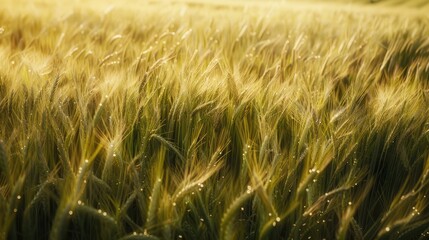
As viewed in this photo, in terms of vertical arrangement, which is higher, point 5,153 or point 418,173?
point 5,153

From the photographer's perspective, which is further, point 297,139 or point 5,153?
point 297,139

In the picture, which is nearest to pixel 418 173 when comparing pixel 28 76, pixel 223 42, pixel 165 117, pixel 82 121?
pixel 165 117

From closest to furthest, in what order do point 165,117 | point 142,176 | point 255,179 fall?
point 255,179
point 142,176
point 165,117

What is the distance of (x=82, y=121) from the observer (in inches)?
36.2

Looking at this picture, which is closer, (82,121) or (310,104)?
(82,121)

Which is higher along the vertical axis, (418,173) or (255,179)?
(255,179)

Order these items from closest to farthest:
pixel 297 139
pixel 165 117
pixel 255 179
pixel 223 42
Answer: pixel 255 179 < pixel 297 139 < pixel 165 117 < pixel 223 42

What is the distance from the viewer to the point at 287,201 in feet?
2.83

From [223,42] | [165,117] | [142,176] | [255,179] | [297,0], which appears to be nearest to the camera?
[255,179]

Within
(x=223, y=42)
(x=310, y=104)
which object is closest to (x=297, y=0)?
(x=223, y=42)

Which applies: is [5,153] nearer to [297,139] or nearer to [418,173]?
[297,139]

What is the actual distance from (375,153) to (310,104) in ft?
0.58

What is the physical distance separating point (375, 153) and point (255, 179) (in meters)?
0.40

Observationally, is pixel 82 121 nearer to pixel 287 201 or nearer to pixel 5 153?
pixel 5 153
